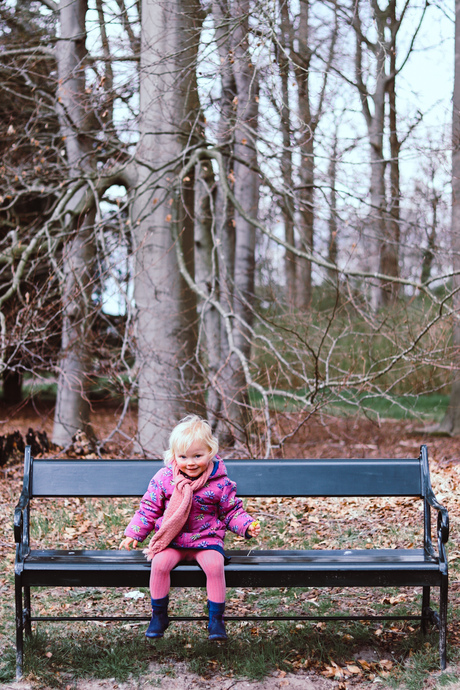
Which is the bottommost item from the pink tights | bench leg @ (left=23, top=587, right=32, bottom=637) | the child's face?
bench leg @ (left=23, top=587, right=32, bottom=637)

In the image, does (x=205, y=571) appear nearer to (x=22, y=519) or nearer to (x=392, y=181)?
(x=22, y=519)

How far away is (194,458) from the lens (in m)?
3.43

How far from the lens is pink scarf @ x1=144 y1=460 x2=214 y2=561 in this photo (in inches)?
133

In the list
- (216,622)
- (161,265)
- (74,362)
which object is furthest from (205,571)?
(74,362)

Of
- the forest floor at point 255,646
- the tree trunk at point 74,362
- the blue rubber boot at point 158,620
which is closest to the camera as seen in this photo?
the forest floor at point 255,646

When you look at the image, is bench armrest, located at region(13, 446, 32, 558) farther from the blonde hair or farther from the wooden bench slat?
the blonde hair

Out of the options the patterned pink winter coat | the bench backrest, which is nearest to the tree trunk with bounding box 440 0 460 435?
the bench backrest

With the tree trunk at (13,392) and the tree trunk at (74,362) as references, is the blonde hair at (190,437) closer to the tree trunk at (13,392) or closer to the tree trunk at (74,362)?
the tree trunk at (74,362)

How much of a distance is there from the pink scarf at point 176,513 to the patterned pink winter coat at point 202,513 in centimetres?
6

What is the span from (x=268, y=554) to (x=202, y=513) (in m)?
0.40

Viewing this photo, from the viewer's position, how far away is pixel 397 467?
3.81 meters

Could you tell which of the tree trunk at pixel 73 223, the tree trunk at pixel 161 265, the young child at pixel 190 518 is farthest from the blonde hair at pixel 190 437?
the tree trunk at pixel 73 223

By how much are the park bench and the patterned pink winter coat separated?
12 cm

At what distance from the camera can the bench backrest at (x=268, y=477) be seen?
12.5 ft
